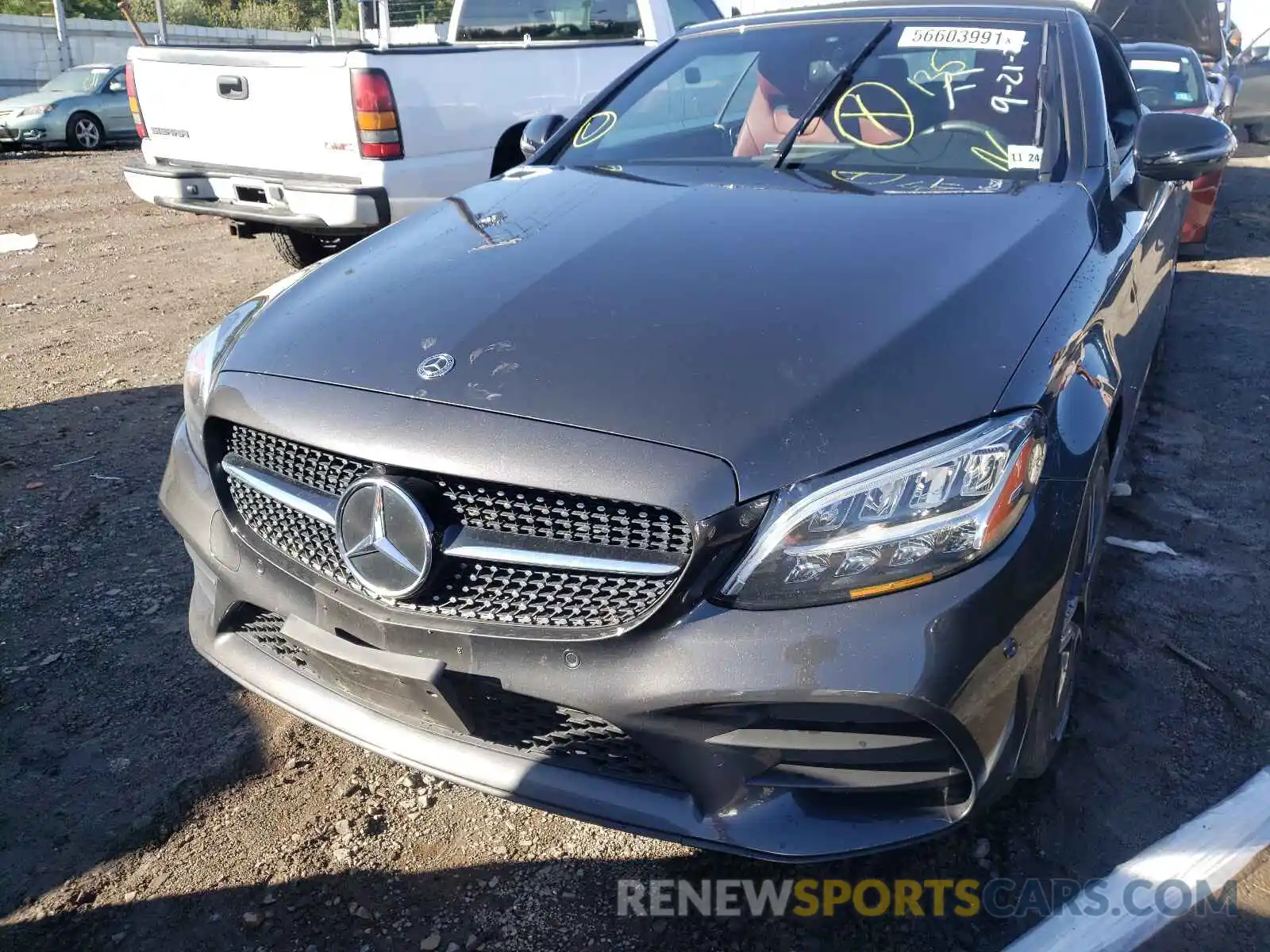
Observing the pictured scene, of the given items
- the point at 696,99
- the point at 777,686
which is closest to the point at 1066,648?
the point at 777,686

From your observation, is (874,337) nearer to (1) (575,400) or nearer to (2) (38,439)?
(1) (575,400)

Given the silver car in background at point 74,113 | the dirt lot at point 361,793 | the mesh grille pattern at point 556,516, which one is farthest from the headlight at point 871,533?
the silver car in background at point 74,113

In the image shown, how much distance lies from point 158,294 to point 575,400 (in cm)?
601

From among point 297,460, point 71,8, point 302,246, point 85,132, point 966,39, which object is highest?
point 966,39

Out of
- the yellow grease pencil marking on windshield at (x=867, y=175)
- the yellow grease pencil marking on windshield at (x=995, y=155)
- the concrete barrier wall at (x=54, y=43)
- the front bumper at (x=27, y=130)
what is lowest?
the concrete barrier wall at (x=54, y=43)

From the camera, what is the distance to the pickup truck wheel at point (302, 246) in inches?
281

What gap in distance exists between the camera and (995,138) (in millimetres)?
2969

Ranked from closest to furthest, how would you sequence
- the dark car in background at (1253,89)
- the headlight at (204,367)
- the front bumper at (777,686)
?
the front bumper at (777,686) → the headlight at (204,367) → the dark car in background at (1253,89)

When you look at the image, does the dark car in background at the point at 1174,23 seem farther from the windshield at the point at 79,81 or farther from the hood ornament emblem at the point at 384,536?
the windshield at the point at 79,81

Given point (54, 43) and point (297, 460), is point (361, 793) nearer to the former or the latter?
point (297, 460)

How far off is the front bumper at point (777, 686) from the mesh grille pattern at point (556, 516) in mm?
145

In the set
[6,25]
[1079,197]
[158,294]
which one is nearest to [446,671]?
[1079,197]

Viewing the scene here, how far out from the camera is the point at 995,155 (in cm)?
292

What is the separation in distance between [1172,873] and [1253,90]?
13349mm
